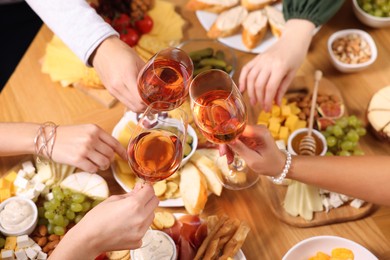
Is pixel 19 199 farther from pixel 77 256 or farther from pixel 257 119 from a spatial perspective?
pixel 257 119

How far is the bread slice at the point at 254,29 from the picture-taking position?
173 centimetres

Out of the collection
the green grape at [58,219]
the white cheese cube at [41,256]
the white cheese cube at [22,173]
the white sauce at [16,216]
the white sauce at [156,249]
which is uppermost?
the white sauce at [156,249]

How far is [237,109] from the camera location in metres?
1.19

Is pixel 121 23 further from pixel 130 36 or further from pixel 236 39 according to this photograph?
pixel 236 39

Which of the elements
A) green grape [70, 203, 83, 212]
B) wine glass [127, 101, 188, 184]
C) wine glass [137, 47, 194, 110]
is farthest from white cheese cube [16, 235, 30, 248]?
wine glass [137, 47, 194, 110]

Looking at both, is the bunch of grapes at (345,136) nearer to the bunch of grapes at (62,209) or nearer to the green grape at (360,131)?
the green grape at (360,131)

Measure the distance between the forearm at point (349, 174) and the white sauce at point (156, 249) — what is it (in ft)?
1.19

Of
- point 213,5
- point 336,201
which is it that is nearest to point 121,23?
point 213,5

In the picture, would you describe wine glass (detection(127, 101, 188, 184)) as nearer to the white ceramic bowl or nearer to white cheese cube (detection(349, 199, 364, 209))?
white cheese cube (detection(349, 199, 364, 209))

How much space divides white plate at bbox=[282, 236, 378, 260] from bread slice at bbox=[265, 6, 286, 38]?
732 mm

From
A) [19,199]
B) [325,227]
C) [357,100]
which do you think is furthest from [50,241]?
[357,100]

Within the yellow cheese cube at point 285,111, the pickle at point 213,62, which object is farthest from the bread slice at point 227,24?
the yellow cheese cube at point 285,111

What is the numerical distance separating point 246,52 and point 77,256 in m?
0.93

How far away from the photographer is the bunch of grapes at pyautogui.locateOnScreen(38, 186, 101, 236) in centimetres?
137
